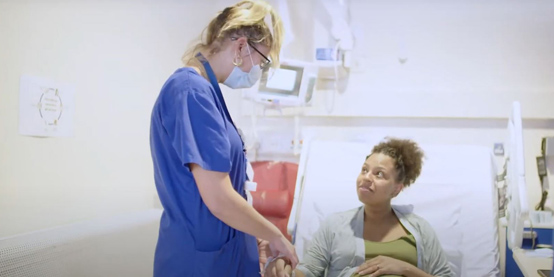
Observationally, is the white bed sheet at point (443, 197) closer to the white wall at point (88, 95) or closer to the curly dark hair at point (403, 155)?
the curly dark hair at point (403, 155)

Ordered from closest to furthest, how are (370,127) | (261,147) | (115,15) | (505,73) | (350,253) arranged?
(350,253)
(115,15)
(505,73)
(370,127)
(261,147)

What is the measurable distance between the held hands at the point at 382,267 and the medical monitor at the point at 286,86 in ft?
3.08

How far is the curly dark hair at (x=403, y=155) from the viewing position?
64.2 inches

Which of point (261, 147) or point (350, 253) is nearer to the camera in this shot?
point (350, 253)

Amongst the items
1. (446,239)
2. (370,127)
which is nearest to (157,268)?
(446,239)

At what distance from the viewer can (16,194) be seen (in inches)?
54.6

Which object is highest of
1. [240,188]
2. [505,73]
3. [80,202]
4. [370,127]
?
[505,73]

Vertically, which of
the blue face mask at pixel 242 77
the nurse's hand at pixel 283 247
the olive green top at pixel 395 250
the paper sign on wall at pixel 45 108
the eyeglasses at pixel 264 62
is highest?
the eyeglasses at pixel 264 62

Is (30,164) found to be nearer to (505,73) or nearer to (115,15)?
(115,15)

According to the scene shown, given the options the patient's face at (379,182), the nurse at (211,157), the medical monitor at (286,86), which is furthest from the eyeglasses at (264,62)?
the medical monitor at (286,86)

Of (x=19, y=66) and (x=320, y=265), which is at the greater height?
(x=19, y=66)

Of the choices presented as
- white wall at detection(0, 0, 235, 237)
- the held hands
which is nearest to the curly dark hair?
the held hands

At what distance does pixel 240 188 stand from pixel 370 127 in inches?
A: 52.8

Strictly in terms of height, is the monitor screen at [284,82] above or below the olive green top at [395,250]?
above
